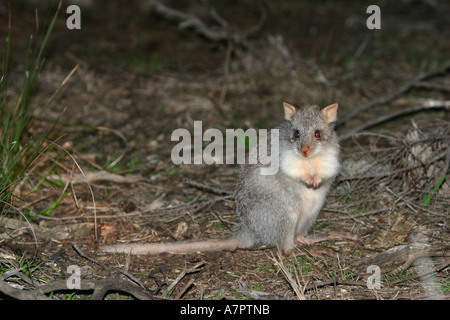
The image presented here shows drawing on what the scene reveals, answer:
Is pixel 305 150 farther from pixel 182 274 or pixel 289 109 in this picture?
pixel 182 274

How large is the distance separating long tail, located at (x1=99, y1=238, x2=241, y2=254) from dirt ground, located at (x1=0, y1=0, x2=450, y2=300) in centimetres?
6

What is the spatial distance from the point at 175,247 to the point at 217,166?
62.2 inches

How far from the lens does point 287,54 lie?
6719mm

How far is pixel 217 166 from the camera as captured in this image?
528cm

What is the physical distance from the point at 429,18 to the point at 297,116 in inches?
248

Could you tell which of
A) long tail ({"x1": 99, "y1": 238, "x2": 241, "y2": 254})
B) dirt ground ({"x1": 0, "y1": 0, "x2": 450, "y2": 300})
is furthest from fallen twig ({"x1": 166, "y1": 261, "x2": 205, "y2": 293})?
long tail ({"x1": 99, "y1": 238, "x2": 241, "y2": 254})

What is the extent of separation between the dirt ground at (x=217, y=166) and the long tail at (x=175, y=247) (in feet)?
0.19

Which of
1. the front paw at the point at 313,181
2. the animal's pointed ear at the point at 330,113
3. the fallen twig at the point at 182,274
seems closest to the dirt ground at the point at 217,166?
the fallen twig at the point at 182,274

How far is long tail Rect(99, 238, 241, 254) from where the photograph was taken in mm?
3777

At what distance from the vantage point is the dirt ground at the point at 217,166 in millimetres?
3553
